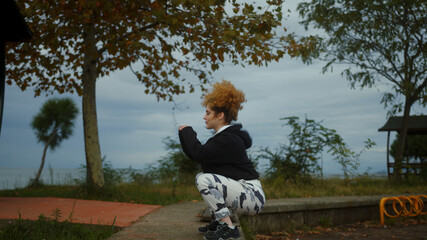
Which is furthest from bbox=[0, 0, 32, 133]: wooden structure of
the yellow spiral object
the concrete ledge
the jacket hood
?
the yellow spiral object

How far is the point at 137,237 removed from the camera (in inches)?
158

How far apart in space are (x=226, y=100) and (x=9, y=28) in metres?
2.00

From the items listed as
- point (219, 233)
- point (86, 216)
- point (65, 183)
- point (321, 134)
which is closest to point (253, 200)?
point (219, 233)

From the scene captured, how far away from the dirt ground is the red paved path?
207 centimetres

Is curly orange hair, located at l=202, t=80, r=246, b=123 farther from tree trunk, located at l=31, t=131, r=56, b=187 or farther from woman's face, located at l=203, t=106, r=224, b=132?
tree trunk, located at l=31, t=131, r=56, b=187

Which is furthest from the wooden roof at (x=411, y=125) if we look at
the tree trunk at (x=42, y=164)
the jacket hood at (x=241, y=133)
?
the jacket hood at (x=241, y=133)

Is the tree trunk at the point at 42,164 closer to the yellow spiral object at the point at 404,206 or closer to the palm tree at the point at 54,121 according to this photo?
the palm tree at the point at 54,121

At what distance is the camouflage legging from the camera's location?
138 inches

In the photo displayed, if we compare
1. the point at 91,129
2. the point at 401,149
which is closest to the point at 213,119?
the point at 91,129

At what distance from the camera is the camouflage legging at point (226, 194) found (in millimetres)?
3500

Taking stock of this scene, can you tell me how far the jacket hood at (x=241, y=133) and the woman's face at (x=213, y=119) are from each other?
0.13 m

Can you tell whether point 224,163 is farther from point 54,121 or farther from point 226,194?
point 54,121

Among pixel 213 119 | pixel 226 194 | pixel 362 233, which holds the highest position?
pixel 213 119

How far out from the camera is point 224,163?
366cm
